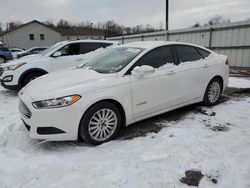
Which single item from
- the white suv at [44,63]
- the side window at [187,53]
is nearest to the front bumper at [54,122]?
the side window at [187,53]

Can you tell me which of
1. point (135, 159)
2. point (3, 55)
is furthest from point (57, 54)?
point (3, 55)

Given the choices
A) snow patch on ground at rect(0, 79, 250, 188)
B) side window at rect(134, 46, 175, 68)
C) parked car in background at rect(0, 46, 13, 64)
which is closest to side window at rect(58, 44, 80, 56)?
snow patch on ground at rect(0, 79, 250, 188)

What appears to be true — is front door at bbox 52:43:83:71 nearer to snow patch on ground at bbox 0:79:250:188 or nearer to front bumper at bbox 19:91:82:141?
snow patch on ground at bbox 0:79:250:188

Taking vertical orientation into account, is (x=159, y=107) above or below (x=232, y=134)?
above

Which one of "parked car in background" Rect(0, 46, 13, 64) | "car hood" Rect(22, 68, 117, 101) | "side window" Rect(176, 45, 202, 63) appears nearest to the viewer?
"car hood" Rect(22, 68, 117, 101)

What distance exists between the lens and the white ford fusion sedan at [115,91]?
3.31 metres

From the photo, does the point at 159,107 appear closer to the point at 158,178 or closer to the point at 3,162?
the point at 158,178

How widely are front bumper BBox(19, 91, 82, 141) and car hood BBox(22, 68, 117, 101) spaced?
0.21 meters

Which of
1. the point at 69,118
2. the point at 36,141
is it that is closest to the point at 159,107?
the point at 69,118

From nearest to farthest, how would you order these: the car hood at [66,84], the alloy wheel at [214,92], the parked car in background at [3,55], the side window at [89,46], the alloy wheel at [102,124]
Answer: the car hood at [66,84]
the alloy wheel at [102,124]
the alloy wheel at [214,92]
the side window at [89,46]
the parked car in background at [3,55]

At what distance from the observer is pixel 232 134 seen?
390 centimetres

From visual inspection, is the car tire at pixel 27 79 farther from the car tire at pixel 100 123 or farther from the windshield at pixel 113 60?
the car tire at pixel 100 123

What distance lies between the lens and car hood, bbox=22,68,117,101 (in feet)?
11.0

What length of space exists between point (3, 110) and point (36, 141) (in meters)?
2.26
